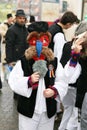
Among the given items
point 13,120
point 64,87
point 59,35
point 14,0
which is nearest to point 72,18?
point 59,35

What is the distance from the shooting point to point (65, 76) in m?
3.11

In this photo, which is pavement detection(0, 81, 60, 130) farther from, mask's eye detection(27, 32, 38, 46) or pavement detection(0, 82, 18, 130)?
mask's eye detection(27, 32, 38, 46)

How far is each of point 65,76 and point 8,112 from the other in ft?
8.86

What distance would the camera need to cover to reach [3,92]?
22.7 ft

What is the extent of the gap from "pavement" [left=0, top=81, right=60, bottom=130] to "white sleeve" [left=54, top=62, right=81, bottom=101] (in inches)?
72.2

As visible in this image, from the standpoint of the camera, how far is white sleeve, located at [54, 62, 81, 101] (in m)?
3.08

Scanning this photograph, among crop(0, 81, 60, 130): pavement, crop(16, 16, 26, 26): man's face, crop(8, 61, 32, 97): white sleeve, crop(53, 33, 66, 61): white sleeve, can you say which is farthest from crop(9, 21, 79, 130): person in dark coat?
crop(16, 16, 26, 26): man's face

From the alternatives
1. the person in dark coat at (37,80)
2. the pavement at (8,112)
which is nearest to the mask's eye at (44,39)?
the person in dark coat at (37,80)

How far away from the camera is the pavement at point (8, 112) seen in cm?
495

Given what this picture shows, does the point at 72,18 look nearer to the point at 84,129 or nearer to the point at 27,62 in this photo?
the point at 27,62

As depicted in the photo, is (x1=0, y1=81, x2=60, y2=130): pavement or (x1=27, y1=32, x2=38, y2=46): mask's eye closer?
(x1=27, y1=32, x2=38, y2=46): mask's eye

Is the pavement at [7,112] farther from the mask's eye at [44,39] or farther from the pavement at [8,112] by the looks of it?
the mask's eye at [44,39]

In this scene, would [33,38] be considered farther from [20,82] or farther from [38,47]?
[20,82]

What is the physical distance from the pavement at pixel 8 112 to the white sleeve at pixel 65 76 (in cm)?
183
